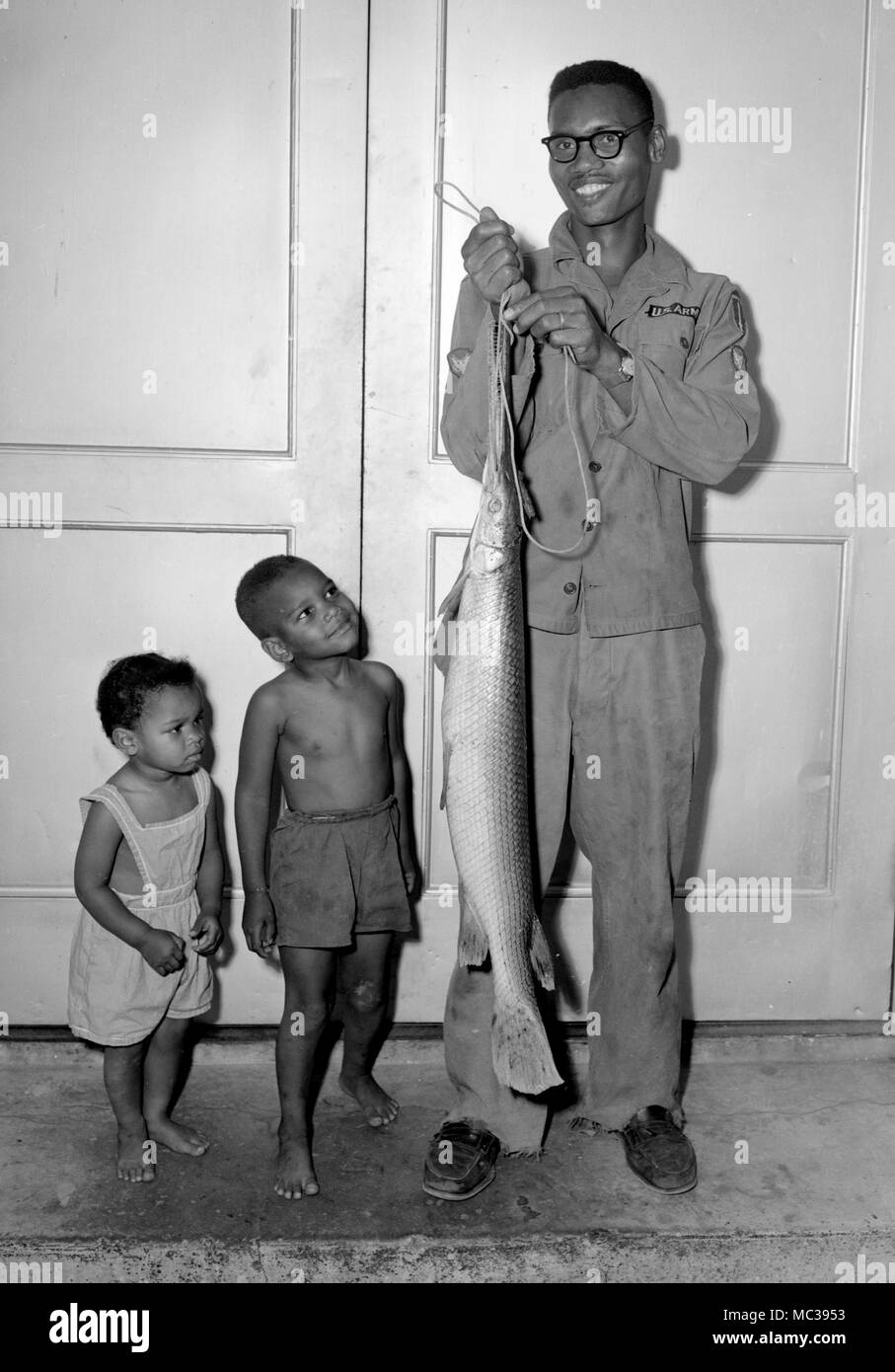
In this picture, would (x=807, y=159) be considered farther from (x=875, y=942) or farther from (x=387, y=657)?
(x=875, y=942)

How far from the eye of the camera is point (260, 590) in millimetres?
3119

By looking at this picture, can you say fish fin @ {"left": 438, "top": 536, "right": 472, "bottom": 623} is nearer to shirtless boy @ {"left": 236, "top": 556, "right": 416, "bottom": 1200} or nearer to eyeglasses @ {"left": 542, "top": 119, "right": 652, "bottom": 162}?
shirtless boy @ {"left": 236, "top": 556, "right": 416, "bottom": 1200}

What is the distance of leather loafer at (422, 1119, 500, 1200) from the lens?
117 inches

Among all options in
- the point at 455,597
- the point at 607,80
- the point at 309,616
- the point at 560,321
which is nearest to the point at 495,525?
the point at 455,597

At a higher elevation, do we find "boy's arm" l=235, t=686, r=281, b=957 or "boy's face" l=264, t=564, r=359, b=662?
"boy's face" l=264, t=564, r=359, b=662

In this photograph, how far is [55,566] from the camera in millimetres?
3543

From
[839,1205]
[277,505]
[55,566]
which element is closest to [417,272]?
[277,505]

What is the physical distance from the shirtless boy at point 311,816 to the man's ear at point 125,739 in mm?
263

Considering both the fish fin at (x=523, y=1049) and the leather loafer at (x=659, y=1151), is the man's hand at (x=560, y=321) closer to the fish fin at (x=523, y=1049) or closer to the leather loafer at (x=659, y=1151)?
the fish fin at (x=523, y=1049)

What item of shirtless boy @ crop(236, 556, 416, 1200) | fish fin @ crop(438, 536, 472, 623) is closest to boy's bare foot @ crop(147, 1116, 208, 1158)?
shirtless boy @ crop(236, 556, 416, 1200)

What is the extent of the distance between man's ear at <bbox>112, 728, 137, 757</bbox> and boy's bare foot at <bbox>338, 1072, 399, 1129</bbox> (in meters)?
1.08

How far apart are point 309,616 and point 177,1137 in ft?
4.38

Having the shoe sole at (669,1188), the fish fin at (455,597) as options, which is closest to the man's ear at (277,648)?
the fish fin at (455,597)

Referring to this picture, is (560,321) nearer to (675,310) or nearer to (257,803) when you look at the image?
(675,310)
